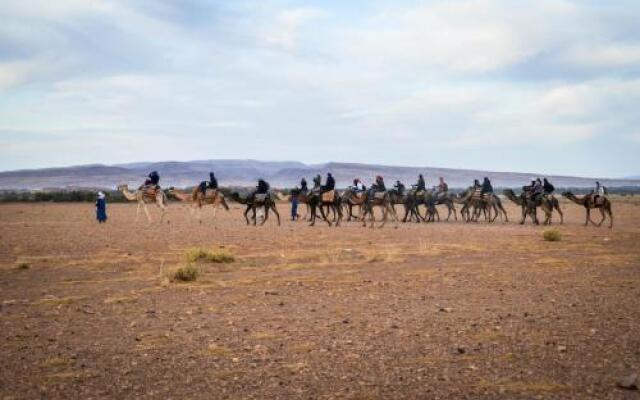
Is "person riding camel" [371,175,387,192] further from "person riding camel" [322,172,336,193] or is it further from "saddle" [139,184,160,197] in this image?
"saddle" [139,184,160,197]

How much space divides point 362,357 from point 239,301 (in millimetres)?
4448

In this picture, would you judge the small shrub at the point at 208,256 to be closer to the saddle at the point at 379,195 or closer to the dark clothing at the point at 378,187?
the saddle at the point at 379,195

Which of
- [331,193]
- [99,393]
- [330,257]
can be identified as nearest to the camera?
[99,393]

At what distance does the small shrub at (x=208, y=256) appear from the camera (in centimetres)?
1836

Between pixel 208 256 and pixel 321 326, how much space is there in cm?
880

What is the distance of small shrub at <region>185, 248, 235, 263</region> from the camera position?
1836 centimetres

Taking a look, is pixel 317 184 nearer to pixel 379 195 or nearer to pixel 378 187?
pixel 378 187

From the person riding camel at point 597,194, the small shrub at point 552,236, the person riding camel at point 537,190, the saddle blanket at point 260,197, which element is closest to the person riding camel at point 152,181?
the saddle blanket at point 260,197

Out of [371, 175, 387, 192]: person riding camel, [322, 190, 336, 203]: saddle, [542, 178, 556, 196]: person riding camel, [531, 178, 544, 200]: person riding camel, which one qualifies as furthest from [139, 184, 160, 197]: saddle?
[542, 178, 556, 196]: person riding camel

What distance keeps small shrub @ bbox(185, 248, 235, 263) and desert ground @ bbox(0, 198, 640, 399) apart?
0.95ft

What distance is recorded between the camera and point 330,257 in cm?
1955

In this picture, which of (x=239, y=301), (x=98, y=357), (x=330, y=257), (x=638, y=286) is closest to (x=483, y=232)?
(x=330, y=257)

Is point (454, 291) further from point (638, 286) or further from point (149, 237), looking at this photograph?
point (149, 237)

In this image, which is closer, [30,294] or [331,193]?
[30,294]
